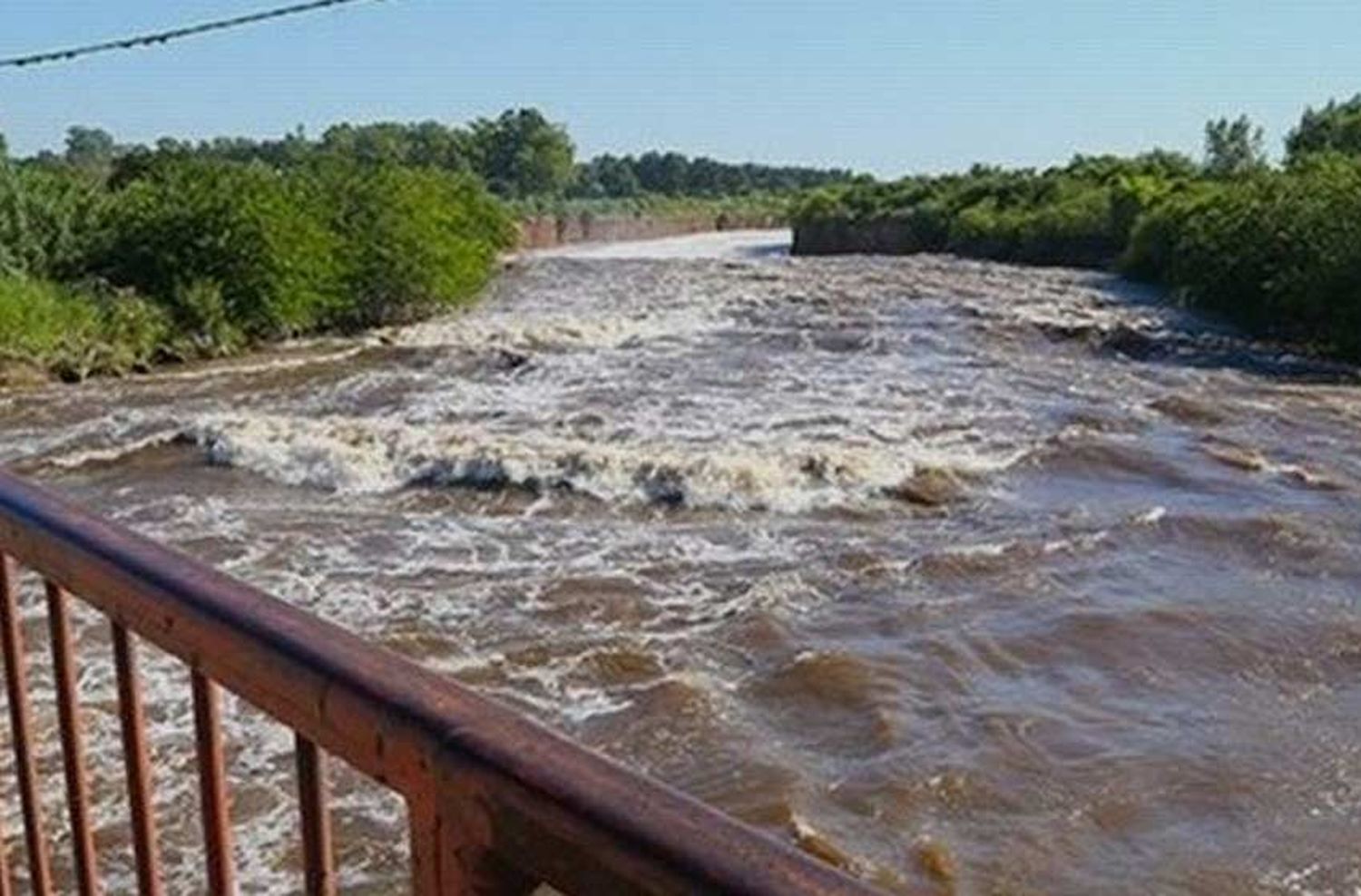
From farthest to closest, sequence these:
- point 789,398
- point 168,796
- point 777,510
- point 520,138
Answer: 1. point 520,138
2. point 789,398
3. point 777,510
4. point 168,796

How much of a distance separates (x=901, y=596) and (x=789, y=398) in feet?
28.4

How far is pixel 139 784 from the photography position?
1678 millimetres

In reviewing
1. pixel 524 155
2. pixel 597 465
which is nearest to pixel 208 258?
pixel 597 465

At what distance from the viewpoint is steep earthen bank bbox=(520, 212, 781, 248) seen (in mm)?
66812

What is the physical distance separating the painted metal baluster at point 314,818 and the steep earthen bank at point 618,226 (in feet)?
198

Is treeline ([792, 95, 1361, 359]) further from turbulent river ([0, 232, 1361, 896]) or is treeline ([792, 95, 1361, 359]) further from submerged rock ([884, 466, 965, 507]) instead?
submerged rock ([884, 466, 965, 507])

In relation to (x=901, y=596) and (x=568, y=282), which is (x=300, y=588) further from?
(x=568, y=282)

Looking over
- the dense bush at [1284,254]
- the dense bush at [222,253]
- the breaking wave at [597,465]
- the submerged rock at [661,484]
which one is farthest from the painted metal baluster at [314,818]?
the dense bush at [1284,254]

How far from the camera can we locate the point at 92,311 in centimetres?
2247

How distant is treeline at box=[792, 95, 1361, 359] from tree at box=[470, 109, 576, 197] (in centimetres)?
3979

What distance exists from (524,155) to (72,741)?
108 metres

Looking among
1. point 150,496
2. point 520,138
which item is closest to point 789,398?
point 150,496

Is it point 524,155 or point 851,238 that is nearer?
point 851,238

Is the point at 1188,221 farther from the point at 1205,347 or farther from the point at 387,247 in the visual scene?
the point at 387,247
